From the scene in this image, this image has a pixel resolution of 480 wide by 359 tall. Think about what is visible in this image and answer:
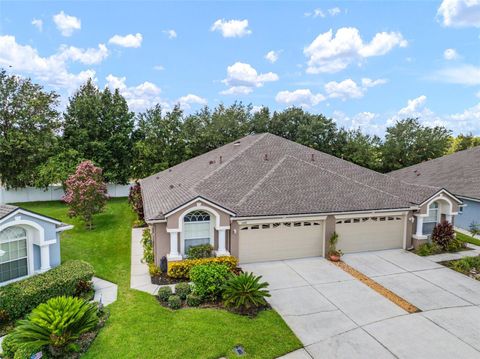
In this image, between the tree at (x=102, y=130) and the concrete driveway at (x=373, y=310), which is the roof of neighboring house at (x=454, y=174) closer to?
the concrete driveway at (x=373, y=310)

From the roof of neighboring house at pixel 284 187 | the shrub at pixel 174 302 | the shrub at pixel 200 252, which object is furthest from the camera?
the roof of neighboring house at pixel 284 187

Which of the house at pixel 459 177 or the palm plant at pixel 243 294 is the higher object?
the house at pixel 459 177

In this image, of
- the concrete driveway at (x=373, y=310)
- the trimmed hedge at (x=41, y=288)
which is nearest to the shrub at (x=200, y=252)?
the concrete driveway at (x=373, y=310)

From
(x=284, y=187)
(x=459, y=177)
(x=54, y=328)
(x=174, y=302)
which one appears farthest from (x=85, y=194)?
(x=459, y=177)

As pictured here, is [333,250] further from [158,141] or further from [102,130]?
[102,130]

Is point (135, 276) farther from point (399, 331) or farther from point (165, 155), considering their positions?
point (165, 155)

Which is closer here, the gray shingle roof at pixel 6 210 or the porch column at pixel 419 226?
the gray shingle roof at pixel 6 210
